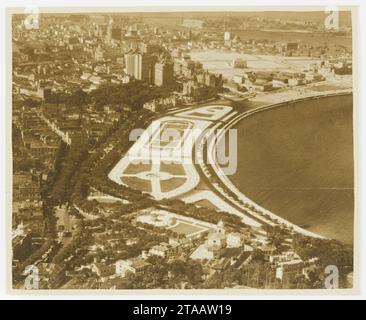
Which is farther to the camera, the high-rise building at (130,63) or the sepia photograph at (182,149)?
the high-rise building at (130,63)

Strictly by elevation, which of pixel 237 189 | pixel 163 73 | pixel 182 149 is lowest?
pixel 237 189

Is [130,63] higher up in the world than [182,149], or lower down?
higher up

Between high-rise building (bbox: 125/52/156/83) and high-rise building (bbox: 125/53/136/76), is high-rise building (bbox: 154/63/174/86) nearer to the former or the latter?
high-rise building (bbox: 125/52/156/83)

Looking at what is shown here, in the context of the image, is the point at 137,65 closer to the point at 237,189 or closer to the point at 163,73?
the point at 163,73

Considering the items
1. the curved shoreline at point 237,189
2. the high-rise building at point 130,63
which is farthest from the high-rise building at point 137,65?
the curved shoreline at point 237,189

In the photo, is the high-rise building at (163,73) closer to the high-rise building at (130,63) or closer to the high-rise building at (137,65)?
the high-rise building at (137,65)

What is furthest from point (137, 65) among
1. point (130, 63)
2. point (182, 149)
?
point (182, 149)

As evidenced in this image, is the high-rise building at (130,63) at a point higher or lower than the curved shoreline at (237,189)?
higher

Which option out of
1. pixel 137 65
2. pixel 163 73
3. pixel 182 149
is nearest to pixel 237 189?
pixel 182 149
